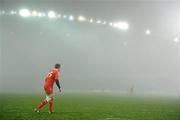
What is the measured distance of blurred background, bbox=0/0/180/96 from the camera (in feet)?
208

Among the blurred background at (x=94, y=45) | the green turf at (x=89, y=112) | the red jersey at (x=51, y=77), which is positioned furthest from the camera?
the blurred background at (x=94, y=45)

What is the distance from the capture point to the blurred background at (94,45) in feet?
208

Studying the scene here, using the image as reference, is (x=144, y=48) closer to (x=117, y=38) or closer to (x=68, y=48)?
(x=117, y=38)

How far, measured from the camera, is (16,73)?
6625 centimetres

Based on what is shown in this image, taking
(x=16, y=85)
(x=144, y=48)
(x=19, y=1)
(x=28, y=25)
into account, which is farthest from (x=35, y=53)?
(x=144, y=48)

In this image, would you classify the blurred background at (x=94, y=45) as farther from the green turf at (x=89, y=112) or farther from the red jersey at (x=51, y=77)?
the red jersey at (x=51, y=77)

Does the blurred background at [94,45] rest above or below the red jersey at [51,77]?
above

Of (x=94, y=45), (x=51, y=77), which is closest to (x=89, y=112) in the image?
(x=51, y=77)

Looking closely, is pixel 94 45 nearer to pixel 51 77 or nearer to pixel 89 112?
pixel 89 112

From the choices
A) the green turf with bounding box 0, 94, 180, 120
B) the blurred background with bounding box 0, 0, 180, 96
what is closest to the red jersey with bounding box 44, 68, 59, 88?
the green turf with bounding box 0, 94, 180, 120

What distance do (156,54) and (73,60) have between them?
21.1m

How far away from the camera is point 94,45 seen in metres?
74.9

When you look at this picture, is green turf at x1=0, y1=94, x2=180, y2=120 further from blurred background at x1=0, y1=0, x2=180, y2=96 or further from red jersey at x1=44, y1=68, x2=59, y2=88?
blurred background at x1=0, y1=0, x2=180, y2=96

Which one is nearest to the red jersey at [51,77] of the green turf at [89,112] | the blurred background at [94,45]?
the green turf at [89,112]
